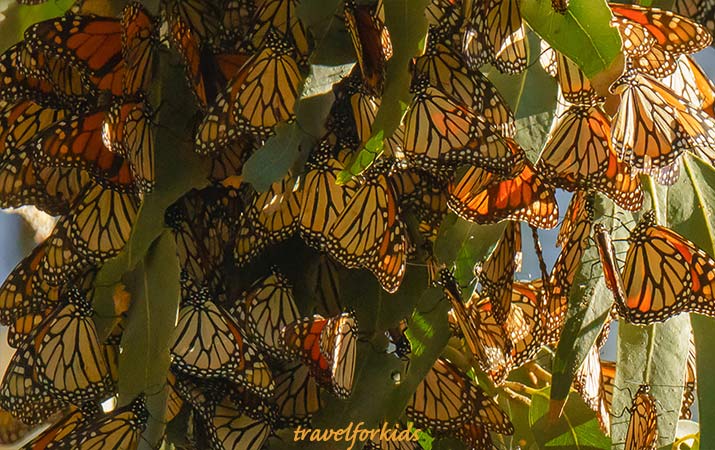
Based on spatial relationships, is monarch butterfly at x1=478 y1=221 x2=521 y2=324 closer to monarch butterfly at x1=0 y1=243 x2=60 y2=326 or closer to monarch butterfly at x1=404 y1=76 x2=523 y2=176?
monarch butterfly at x1=404 y1=76 x2=523 y2=176

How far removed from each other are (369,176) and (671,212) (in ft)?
0.76

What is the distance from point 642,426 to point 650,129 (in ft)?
0.64

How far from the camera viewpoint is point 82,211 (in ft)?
2.29

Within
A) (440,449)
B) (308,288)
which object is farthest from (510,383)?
(308,288)

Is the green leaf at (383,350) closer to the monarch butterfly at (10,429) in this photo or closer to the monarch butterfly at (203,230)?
the monarch butterfly at (203,230)

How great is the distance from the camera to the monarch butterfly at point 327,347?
64 cm

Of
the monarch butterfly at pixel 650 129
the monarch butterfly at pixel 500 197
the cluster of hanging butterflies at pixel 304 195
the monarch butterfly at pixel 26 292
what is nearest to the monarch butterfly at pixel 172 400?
the cluster of hanging butterflies at pixel 304 195

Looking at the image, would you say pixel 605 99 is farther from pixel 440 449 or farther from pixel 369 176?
pixel 440 449

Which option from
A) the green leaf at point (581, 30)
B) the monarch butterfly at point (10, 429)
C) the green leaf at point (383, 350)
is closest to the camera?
the green leaf at point (581, 30)

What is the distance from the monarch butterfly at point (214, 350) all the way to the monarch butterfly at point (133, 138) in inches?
3.4

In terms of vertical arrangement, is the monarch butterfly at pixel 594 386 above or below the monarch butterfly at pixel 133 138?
below

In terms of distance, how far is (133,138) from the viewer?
68 cm

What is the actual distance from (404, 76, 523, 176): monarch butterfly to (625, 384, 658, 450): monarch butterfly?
0.18 metres

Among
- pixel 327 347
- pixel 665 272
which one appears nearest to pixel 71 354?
pixel 327 347
